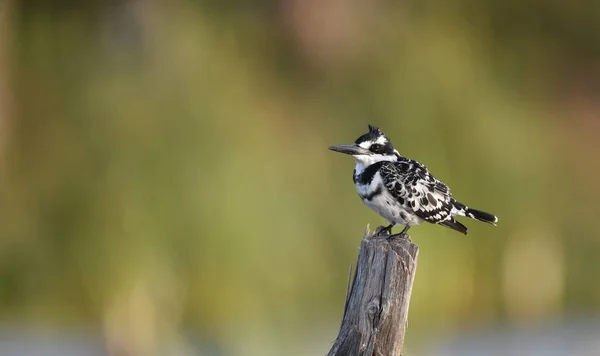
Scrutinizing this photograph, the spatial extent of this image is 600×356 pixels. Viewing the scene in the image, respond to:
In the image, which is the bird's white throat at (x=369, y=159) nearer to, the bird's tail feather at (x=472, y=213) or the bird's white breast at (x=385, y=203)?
the bird's white breast at (x=385, y=203)

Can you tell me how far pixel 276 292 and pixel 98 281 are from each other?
48.2 inches

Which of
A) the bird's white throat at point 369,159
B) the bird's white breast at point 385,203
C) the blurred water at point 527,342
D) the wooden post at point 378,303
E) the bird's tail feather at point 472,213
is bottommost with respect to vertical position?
the wooden post at point 378,303

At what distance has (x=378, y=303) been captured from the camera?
3.37m

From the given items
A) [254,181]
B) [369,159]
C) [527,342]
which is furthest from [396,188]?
[527,342]

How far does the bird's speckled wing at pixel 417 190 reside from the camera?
4.50 m

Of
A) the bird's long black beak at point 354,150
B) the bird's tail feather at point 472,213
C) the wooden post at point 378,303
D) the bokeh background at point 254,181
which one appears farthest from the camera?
the bokeh background at point 254,181

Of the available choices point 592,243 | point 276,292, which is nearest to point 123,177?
point 276,292

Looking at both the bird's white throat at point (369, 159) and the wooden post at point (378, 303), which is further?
the bird's white throat at point (369, 159)

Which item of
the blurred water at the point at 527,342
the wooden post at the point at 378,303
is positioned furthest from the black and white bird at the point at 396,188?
the blurred water at the point at 527,342

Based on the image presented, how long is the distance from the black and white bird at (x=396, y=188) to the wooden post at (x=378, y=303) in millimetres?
1003

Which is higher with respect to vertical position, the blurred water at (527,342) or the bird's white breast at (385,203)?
the bird's white breast at (385,203)

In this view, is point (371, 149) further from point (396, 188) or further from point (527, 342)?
point (527, 342)

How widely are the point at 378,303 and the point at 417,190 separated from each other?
126cm

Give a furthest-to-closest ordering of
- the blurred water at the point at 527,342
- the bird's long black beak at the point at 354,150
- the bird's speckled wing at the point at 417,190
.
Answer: the blurred water at the point at 527,342, the bird's long black beak at the point at 354,150, the bird's speckled wing at the point at 417,190
